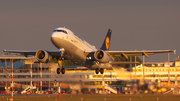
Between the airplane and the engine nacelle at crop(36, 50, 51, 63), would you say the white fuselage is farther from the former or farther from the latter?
the engine nacelle at crop(36, 50, 51, 63)

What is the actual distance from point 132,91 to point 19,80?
46.5m

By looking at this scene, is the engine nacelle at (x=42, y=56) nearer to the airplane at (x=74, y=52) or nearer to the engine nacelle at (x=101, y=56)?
the airplane at (x=74, y=52)

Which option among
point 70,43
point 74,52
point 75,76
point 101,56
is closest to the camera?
point 70,43

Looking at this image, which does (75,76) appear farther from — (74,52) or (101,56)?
(74,52)

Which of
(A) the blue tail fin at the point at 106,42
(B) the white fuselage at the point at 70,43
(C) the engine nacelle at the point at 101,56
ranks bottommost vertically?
(C) the engine nacelle at the point at 101,56

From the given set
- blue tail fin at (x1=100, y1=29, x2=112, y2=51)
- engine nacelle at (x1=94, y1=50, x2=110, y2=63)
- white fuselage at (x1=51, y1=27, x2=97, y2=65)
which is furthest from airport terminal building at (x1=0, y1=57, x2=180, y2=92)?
engine nacelle at (x1=94, y1=50, x2=110, y2=63)

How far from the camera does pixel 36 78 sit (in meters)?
86.6

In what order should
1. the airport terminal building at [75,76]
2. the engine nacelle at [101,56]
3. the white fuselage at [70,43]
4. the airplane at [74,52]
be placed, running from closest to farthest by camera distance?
the white fuselage at [70,43]
the airplane at [74,52]
the engine nacelle at [101,56]
the airport terminal building at [75,76]

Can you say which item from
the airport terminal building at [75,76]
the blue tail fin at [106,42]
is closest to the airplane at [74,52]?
the airport terminal building at [75,76]

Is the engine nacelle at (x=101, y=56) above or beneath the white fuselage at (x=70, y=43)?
beneath

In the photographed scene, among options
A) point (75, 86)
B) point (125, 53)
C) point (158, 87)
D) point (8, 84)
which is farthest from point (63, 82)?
point (8, 84)

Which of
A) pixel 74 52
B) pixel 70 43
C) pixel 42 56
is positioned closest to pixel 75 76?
pixel 42 56

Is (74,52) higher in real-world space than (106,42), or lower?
lower

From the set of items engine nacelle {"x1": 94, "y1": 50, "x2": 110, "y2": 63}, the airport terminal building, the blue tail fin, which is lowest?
the airport terminal building
